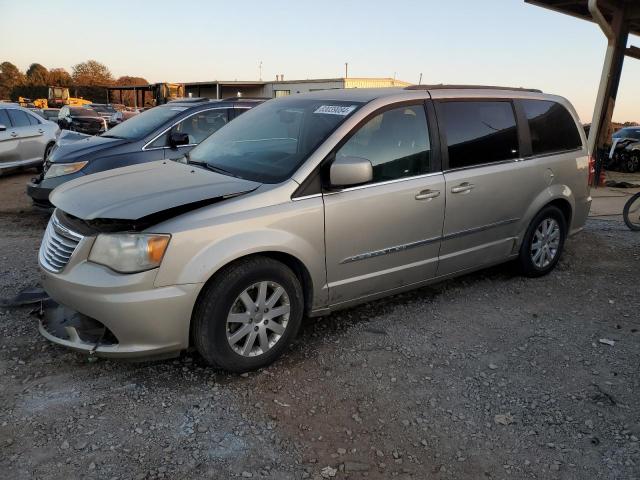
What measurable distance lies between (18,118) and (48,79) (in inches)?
3062

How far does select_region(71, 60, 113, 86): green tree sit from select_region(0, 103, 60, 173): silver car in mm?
77637

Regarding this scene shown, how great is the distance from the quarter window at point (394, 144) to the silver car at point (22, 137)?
888cm

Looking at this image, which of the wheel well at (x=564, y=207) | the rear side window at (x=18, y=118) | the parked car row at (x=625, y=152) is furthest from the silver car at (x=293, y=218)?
the parked car row at (x=625, y=152)

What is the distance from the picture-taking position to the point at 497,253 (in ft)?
15.2

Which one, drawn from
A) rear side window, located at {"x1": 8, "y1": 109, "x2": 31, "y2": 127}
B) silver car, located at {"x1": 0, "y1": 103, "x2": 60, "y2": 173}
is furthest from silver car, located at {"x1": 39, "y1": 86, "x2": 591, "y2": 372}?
rear side window, located at {"x1": 8, "y1": 109, "x2": 31, "y2": 127}

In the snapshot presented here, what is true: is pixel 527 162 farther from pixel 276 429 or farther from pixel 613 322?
pixel 276 429

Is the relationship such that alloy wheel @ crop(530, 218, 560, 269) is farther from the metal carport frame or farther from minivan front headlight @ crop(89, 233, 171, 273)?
the metal carport frame

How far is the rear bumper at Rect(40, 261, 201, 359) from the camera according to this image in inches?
110

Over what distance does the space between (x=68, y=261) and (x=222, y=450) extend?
1421 millimetres

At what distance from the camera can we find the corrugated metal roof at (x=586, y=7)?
9.97 meters

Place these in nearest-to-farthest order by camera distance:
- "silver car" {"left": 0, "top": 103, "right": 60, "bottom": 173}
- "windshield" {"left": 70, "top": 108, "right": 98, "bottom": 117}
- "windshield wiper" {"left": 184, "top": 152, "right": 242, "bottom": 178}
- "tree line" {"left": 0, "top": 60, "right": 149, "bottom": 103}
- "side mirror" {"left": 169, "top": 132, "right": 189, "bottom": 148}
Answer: "windshield wiper" {"left": 184, "top": 152, "right": 242, "bottom": 178}, "side mirror" {"left": 169, "top": 132, "right": 189, "bottom": 148}, "silver car" {"left": 0, "top": 103, "right": 60, "bottom": 173}, "windshield" {"left": 70, "top": 108, "right": 98, "bottom": 117}, "tree line" {"left": 0, "top": 60, "right": 149, "bottom": 103}

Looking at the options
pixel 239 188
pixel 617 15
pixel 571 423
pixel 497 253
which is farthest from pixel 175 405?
pixel 617 15

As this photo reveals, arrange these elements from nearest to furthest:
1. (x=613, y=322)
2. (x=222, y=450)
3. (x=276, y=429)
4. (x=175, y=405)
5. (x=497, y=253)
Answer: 1. (x=222, y=450)
2. (x=276, y=429)
3. (x=175, y=405)
4. (x=613, y=322)
5. (x=497, y=253)

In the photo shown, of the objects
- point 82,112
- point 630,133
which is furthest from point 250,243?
point 82,112
